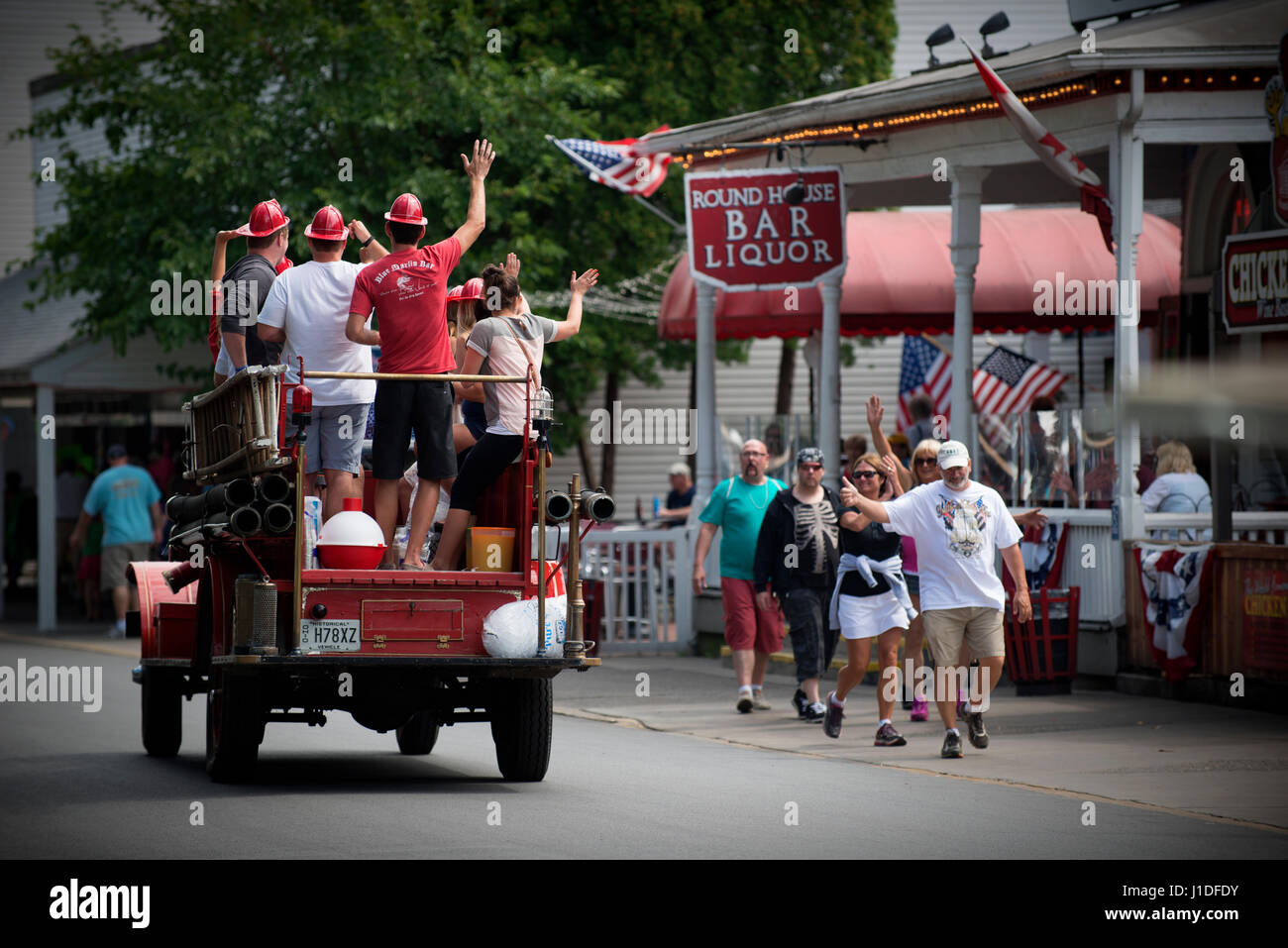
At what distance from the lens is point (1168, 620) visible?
1442 cm

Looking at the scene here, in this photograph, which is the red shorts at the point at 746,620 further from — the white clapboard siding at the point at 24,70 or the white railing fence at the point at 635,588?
the white clapboard siding at the point at 24,70

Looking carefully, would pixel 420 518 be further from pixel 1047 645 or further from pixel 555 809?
pixel 1047 645

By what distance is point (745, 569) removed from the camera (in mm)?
14617

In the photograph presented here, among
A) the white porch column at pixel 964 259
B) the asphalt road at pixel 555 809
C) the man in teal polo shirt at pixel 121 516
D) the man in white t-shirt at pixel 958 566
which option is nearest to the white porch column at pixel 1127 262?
the white porch column at pixel 964 259

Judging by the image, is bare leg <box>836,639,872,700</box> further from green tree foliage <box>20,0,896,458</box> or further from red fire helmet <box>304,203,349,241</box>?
green tree foliage <box>20,0,896,458</box>

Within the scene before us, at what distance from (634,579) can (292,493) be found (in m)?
10.0

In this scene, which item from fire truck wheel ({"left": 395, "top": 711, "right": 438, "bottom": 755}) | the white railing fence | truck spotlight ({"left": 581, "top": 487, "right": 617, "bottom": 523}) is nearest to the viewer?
truck spotlight ({"left": 581, "top": 487, "right": 617, "bottom": 523})

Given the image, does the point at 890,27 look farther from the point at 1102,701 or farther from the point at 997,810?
the point at 997,810

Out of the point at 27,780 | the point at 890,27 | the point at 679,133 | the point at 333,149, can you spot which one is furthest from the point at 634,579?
the point at 890,27

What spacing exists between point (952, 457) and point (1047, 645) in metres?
3.59

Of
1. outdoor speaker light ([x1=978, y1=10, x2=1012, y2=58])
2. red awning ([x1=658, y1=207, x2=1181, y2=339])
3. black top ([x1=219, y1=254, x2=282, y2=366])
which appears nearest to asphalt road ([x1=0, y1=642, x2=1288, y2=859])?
black top ([x1=219, y1=254, x2=282, y2=366])

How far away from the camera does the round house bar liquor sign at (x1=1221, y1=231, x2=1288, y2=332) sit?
1474cm

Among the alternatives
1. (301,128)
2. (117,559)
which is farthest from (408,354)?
(301,128)

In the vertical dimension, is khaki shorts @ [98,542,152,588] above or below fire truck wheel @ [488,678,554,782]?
above
